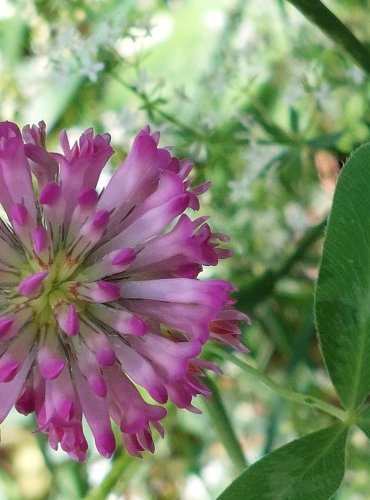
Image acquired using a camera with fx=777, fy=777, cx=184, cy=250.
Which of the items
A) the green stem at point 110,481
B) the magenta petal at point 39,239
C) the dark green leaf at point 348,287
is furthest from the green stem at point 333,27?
the green stem at point 110,481

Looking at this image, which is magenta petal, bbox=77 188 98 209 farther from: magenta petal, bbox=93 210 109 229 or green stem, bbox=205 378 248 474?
green stem, bbox=205 378 248 474

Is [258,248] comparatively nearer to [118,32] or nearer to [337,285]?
[118,32]

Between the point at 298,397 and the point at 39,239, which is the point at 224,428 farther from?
the point at 39,239

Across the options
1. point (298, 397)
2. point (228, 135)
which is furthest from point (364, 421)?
point (228, 135)

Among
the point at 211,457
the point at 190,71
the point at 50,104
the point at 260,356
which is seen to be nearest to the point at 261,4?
the point at 190,71

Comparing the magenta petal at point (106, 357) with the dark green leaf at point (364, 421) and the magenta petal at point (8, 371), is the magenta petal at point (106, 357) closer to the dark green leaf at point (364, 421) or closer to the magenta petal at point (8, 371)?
the magenta petal at point (8, 371)
